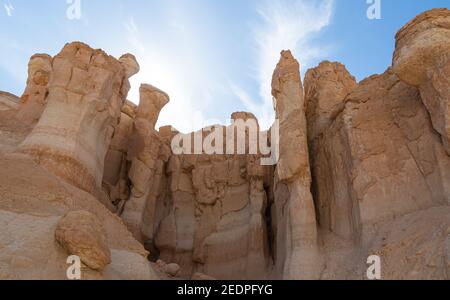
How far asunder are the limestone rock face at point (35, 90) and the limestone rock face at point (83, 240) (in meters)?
11.0

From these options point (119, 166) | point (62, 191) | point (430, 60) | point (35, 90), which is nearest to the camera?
point (430, 60)

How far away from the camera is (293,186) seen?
14.2 m

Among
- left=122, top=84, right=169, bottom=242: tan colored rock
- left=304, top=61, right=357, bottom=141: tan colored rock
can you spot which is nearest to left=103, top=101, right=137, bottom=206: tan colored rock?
left=122, top=84, right=169, bottom=242: tan colored rock

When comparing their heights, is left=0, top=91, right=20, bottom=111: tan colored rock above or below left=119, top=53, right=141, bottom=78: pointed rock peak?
below

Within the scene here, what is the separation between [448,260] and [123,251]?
7.97 m

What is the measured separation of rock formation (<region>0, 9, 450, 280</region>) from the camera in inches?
370

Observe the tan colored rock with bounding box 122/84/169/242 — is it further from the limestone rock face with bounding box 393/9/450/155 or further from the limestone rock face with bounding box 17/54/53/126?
the limestone rock face with bounding box 393/9/450/155

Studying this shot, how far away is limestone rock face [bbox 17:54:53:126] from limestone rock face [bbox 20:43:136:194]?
197 cm

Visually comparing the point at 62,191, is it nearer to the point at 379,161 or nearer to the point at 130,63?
the point at 379,161

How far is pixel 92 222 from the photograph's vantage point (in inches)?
325

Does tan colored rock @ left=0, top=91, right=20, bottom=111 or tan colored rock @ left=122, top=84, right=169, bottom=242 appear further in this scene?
tan colored rock @ left=0, top=91, right=20, bottom=111

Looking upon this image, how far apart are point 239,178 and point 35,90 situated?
11.5 m

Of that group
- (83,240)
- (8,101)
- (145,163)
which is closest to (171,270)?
(145,163)
